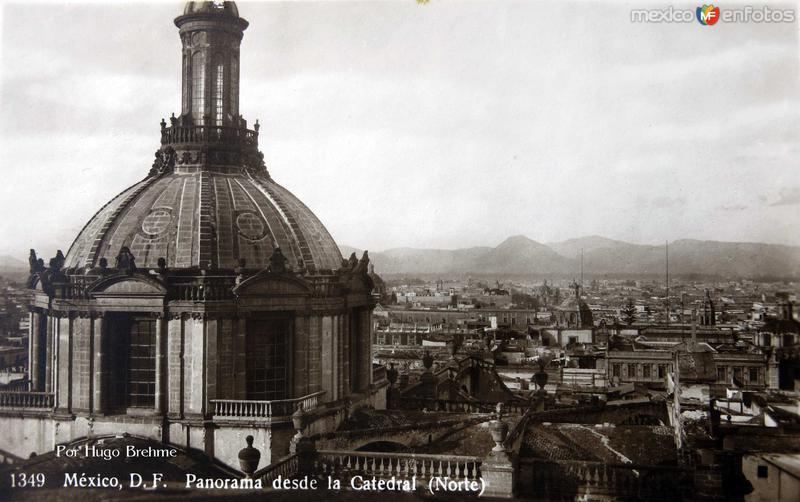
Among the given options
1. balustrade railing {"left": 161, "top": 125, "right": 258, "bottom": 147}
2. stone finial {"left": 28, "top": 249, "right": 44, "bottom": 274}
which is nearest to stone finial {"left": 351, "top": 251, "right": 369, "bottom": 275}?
balustrade railing {"left": 161, "top": 125, "right": 258, "bottom": 147}

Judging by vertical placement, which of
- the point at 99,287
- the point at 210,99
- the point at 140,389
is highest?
the point at 210,99

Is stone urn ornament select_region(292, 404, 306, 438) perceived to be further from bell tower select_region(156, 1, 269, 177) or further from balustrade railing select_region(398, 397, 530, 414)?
balustrade railing select_region(398, 397, 530, 414)

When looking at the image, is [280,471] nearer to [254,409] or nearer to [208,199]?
[254,409]

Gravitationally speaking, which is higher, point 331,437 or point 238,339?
point 238,339

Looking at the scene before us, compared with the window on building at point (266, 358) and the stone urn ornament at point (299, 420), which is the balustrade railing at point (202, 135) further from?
the stone urn ornament at point (299, 420)

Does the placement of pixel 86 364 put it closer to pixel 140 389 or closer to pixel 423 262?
pixel 140 389

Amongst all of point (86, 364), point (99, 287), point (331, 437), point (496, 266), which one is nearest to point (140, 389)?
point (86, 364)

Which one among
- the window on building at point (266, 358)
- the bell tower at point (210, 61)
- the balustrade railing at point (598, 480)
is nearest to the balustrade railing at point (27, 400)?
the window on building at point (266, 358)
